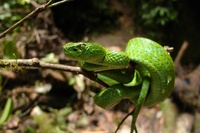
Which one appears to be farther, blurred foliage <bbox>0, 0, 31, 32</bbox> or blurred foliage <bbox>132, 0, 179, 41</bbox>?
blurred foliage <bbox>132, 0, 179, 41</bbox>

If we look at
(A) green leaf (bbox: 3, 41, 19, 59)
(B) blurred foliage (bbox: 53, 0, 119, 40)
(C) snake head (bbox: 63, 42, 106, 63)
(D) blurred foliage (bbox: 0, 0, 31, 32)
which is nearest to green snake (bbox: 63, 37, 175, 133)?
(C) snake head (bbox: 63, 42, 106, 63)

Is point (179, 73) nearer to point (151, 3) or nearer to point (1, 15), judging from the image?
point (151, 3)

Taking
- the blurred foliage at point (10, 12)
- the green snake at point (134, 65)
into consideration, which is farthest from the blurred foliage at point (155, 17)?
the green snake at point (134, 65)

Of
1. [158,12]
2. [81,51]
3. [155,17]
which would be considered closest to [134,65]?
[81,51]

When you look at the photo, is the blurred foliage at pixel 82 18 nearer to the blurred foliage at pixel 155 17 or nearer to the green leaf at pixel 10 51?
the blurred foliage at pixel 155 17

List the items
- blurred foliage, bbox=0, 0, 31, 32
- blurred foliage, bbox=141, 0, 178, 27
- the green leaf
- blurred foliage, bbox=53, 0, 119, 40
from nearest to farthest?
the green leaf → blurred foliage, bbox=0, 0, 31, 32 → blurred foliage, bbox=141, 0, 178, 27 → blurred foliage, bbox=53, 0, 119, 40

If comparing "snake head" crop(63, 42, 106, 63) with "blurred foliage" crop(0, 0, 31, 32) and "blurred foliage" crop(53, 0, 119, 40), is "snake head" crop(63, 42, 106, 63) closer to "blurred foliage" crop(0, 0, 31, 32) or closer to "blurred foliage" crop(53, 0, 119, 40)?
"blurred foliage" crop(0, 0, 31, 32)

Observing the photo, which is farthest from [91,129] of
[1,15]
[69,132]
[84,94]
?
[1,15]
